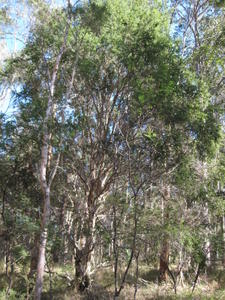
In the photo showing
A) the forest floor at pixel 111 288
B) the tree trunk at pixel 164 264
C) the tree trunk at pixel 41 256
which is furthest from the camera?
the tree trunk at pixel 164 264

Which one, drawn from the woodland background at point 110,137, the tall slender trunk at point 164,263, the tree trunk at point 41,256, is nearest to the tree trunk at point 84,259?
the woodland background at point 110,137

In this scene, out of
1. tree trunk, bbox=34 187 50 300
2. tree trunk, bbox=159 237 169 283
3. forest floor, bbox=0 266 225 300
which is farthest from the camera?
tree trunk, bbox=159 237 169 283

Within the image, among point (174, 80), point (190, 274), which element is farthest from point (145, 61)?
point (190, 274)

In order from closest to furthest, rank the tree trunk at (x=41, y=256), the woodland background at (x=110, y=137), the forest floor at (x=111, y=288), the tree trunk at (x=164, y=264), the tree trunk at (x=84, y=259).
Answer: the tree trunk at (x=41, y=256), the woodland background at (x=110, y=137), the forest floor at (x=111, y=288), the tree trunk at (x=84, y=259), the tree trunk at (x=164, y=264)

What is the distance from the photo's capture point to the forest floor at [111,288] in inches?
326

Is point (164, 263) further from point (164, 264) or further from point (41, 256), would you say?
point (41, 256)

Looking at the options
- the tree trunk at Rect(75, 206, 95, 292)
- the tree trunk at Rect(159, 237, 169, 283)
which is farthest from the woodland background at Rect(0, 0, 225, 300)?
the tree trunk at Rect(159, 237, 169, 283)

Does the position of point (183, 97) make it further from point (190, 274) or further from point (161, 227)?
point (190, 274)

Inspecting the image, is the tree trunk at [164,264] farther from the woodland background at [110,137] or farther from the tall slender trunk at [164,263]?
the woodland background at [110,137]

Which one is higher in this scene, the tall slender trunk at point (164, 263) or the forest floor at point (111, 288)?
the tall slender trunk at point (164, 263)

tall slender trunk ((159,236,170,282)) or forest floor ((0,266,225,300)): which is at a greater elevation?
tall slender trunk ((159,236,170,282))

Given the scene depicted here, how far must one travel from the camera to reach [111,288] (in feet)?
33.2

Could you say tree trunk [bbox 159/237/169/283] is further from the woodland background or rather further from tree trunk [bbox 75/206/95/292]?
tree trunk [bbox 75/206/95/292]

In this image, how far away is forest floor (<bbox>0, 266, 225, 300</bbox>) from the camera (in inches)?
326
